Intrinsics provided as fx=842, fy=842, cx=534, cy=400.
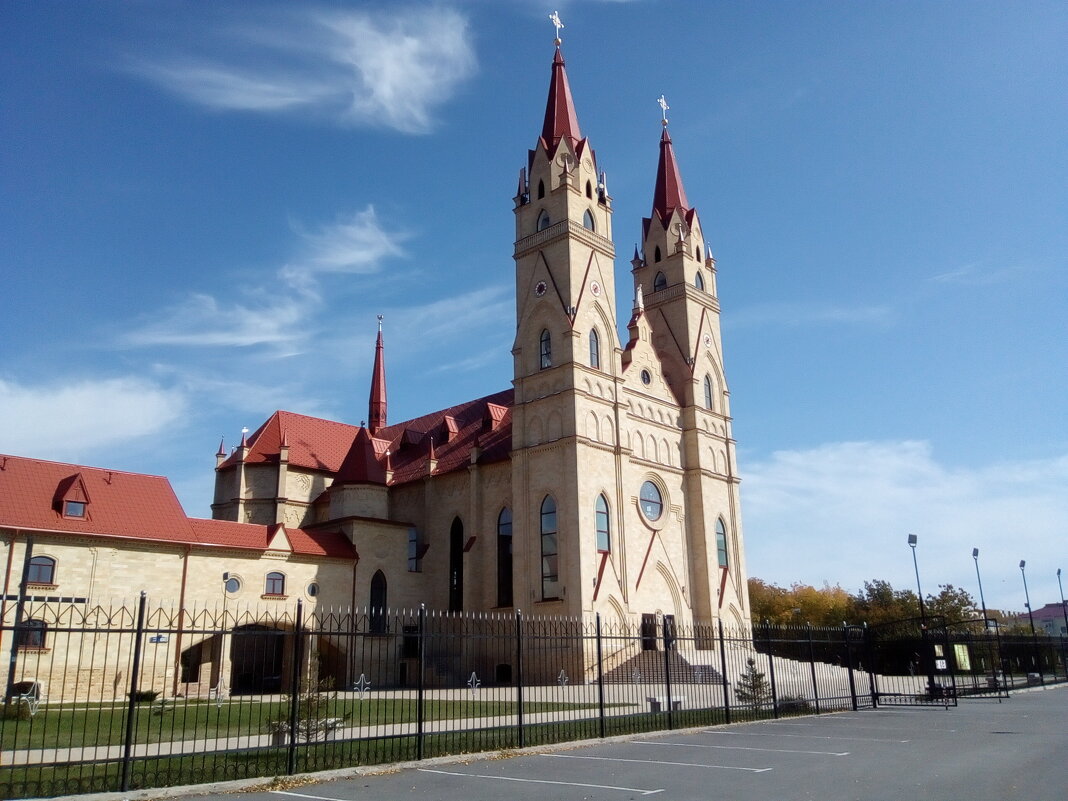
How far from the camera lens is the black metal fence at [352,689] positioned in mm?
13562

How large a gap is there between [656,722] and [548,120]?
113 ft

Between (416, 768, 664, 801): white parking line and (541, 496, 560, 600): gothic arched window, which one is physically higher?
(541, 496, 560, 600): gothic arched window

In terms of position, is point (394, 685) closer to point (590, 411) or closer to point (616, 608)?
point (616, 608)

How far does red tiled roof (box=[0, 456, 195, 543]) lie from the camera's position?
102ft

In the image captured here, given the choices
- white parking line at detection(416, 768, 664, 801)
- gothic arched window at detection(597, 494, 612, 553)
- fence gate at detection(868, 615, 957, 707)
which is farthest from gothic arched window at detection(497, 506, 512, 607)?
white parking line at detection(416, 768, 664, 801)

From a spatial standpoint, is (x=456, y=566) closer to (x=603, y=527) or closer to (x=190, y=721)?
(x=603, y=527)

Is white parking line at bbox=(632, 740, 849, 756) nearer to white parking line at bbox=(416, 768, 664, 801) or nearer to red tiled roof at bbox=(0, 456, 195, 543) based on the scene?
white parking line at bbox=(416, 768, 664, 801)

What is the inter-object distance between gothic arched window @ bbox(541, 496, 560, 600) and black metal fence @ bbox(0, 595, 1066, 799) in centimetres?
217

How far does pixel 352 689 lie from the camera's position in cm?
2744

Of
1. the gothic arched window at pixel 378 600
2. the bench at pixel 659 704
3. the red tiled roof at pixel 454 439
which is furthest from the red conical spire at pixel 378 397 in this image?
the bench at pixel 659 704

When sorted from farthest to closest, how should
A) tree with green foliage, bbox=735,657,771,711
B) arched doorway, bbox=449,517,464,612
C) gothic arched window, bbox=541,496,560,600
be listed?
arched doorway, bbox=449,517,464,612 → gothic arched window, bbox=541,496,560,600 → tree with green foliage, bbox=735,657,771,711

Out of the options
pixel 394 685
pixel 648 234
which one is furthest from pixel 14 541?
pixel 648 234

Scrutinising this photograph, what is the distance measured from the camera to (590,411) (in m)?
39.1

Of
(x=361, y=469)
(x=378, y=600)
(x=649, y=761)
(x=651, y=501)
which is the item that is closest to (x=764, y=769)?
(x=649, y=761)
